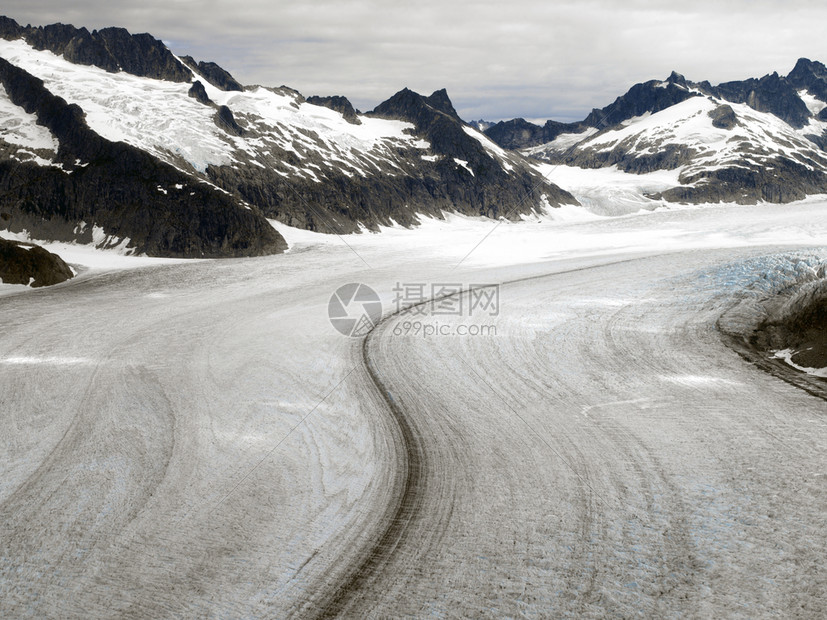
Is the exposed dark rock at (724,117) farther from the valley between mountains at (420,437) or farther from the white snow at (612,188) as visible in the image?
the valley between mountains at (420,437)

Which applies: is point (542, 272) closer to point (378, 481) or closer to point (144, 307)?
point (144, 307)

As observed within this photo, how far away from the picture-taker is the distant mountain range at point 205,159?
3023 centimetres

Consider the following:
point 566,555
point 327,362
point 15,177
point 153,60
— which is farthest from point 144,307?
point 153,60

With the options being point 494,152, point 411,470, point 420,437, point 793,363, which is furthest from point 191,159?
point 494,152

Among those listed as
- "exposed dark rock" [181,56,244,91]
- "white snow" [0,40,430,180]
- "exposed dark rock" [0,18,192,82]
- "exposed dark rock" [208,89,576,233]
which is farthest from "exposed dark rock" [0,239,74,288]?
"exposed dark rock" [181,56,244,91]

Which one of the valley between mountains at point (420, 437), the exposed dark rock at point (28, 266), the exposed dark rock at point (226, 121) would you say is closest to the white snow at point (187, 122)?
the exposed dark rock at point (226, 121)

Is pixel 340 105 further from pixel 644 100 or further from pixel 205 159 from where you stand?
pixel 644 100

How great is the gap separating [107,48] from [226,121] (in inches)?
949

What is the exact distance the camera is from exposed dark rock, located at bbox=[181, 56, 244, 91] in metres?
68.1

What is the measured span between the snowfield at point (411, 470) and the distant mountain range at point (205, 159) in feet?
68.4

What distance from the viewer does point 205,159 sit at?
39.0 meters

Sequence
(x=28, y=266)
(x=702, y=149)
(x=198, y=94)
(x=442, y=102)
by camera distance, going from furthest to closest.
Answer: (x=702, y=149) < (x=442, y=102) < (x=198, y=94) < (x=28, y=266)

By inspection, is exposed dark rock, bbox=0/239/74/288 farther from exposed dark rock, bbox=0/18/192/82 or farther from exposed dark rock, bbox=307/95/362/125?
exposed dark rock, bbox=307/95/362/125

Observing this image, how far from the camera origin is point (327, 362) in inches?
360
